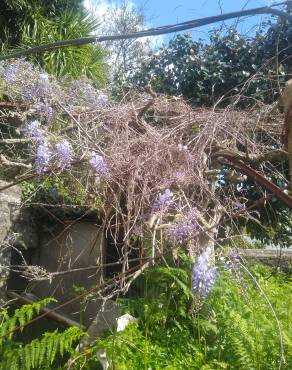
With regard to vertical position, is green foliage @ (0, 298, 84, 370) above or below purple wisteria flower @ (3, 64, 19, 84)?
below

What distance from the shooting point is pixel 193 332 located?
3.81 m

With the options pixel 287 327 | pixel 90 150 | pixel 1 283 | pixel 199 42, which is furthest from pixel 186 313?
pixel 199 42

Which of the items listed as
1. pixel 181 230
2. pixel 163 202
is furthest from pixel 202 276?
pixel 163 202

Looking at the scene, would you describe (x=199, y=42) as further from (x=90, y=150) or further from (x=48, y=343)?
(x=48, y=343)

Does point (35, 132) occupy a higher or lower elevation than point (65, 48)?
lower

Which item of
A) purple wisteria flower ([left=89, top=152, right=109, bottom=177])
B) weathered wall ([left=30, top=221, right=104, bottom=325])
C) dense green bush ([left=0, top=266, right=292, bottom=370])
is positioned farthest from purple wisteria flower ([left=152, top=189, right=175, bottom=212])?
weathered wall ([left=30, top=221, right=104, bottom=325])

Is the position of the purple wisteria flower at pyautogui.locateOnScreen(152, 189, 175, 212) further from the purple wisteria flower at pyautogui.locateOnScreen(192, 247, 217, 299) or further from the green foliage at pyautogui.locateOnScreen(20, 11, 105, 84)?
the green foliage at pyautogui.locateOnScreen(20, 11, 105, 84)

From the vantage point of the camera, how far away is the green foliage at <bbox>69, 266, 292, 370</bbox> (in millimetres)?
3361

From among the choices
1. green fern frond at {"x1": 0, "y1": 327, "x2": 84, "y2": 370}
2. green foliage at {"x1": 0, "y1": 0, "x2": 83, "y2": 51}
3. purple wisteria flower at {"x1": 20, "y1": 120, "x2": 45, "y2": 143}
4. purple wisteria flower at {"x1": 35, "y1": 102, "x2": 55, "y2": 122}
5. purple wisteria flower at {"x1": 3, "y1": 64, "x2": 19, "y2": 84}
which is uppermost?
green foliage at {"x1": 0, "y1": 0, "x2": 83, "y2": 51}

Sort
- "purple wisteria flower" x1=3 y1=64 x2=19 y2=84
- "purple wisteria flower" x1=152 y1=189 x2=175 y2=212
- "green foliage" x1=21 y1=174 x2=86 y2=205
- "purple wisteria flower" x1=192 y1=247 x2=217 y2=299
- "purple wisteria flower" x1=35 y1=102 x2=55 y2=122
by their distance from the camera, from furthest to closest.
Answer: "purple wisteria flower" x1=3 y1=64 x2=19 y2=84 → "purple wisteria flower" x1=35 y1=102 x2=55 y2=122 → "green foliage" x1=21 y1=174 x2=86 y2=205 → "purple wisteria flower" x1=152 y1=189 x2=175 y2=212 → "purple wisteria flower" x1=192 y1=247 x2=217 y2=299

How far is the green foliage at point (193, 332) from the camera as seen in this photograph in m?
3.36

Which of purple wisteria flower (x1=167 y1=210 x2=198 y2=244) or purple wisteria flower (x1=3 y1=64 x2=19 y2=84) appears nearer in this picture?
purple wisteria flower (x1=167 y1=210 x2=198 y2=244)

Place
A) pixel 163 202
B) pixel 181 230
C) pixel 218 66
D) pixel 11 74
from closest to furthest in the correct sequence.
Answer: pixel 181 230 → pixel 163 202 → pixel 11 74 → pixel 218 66

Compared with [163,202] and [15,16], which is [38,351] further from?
[15,16]
